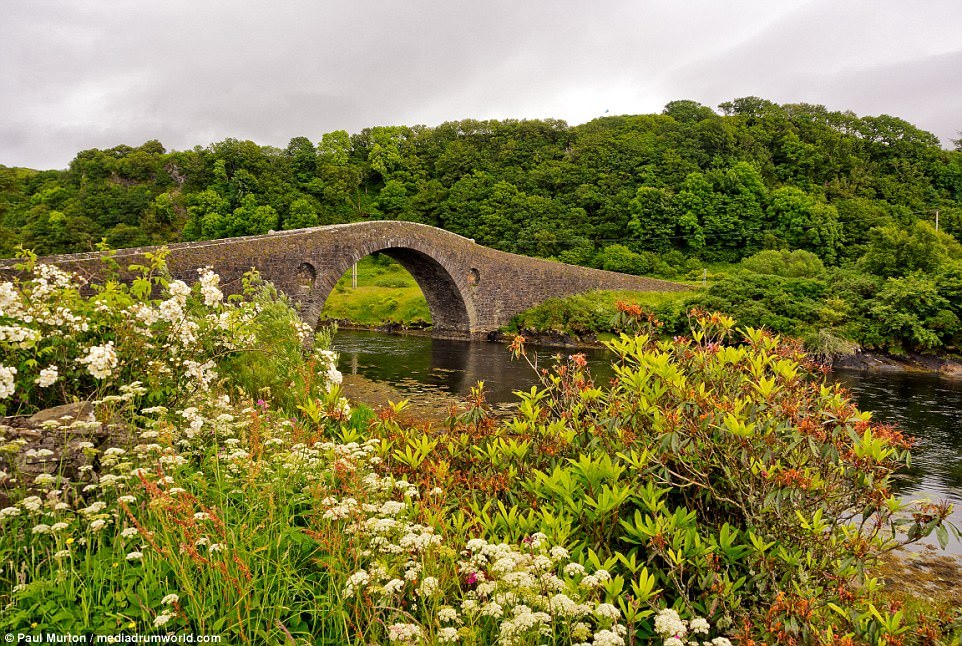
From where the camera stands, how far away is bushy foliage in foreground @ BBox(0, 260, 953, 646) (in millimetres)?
2434

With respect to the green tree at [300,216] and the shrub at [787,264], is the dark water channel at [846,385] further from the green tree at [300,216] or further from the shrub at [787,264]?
the green tree at [300,216]

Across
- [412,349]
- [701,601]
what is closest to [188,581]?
[701,601]

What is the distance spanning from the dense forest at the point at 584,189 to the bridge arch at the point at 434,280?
1902cm

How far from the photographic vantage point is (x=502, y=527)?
3389 mm

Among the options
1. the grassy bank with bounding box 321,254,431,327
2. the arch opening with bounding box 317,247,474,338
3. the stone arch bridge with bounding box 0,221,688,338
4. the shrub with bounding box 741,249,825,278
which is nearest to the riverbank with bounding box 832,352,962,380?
the shrub with bounding box 741,249,825,278

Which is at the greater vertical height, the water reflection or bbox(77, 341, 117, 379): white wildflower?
bbox(77, 341, 117, 379): white wildflower

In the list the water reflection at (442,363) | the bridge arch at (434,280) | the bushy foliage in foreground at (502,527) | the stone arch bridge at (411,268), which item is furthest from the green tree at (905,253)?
the bushy foliage in foreground at (502,527)

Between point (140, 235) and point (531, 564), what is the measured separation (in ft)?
210

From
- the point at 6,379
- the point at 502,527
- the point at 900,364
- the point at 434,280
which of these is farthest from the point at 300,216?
the point at 502,527

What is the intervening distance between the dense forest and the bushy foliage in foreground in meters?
34.2

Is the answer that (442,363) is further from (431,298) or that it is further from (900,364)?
(900,364)

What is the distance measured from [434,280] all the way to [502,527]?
2557 cm

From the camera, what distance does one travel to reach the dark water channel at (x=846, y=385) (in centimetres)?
915

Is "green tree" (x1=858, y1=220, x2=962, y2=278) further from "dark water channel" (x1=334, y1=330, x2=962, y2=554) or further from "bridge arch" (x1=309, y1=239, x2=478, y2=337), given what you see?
"bridge arch" (x1=309, y1=239, x2=478, y2=337)
